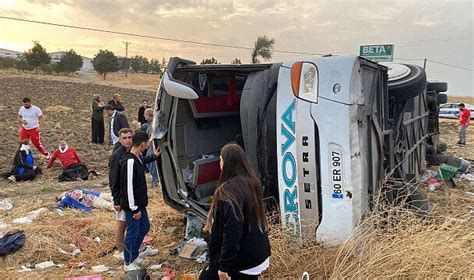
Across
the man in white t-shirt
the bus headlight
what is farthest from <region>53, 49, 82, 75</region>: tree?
the bus headlight

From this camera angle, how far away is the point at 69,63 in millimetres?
56750

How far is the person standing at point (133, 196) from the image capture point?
165 inches

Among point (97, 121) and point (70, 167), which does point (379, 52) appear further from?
point (97, 121)

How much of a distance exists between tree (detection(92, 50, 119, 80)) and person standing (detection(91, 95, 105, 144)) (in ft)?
156

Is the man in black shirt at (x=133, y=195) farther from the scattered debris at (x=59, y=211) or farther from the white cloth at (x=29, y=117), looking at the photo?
the white cloth at (x=29, y=117)

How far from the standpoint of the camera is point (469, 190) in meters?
7.42

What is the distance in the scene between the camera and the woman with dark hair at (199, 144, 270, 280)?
8.32 ft

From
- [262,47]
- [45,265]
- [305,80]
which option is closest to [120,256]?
[45,265]

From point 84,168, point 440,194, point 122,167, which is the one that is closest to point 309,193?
point 122,167

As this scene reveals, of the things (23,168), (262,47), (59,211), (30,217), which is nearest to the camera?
(30,217)

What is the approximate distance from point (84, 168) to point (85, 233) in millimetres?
4043

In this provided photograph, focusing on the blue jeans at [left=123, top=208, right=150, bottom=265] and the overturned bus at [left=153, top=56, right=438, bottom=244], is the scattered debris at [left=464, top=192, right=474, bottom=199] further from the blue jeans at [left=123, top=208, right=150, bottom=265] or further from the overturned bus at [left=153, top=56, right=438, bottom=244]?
the blue jeans at [left=123, top=208, right=150, bottom=265]

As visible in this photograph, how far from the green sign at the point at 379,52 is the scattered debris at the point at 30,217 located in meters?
6.59

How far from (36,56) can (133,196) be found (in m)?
54.7
